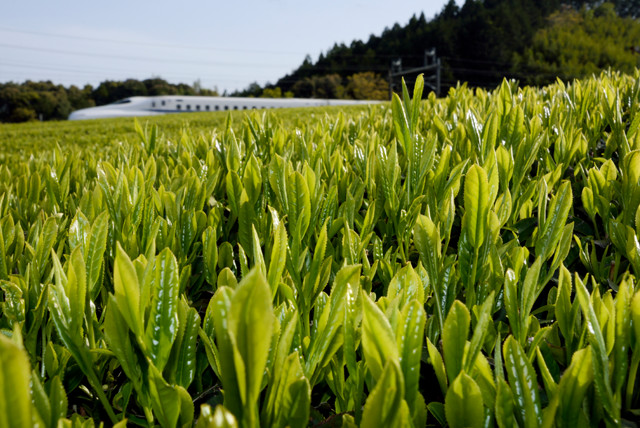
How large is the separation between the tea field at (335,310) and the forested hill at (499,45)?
2537 inches

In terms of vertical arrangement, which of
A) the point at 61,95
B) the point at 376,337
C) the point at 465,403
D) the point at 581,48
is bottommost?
the point at 465,403

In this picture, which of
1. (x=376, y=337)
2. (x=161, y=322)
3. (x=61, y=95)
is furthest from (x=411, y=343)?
(x=61, y=95)

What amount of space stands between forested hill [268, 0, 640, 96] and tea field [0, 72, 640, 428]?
6443cm

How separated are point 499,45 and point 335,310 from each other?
282 feet

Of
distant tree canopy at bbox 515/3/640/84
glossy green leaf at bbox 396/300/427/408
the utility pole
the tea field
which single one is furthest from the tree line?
glossy green leaf at bbox 396/300/427/408

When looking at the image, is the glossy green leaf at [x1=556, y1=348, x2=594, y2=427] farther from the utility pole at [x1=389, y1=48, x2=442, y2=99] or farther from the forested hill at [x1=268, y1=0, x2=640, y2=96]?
the forested hill at [x1=268, y1=0, x2=640, y2=96]

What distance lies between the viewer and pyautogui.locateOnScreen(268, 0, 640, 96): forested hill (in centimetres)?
6619

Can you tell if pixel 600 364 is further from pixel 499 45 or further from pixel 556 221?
pixel 499 45

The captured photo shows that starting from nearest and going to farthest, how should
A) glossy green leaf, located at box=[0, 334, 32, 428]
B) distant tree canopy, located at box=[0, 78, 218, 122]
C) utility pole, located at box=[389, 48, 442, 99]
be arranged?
glossy green leaf, located at box=[0, 334, 32, 428], utility pole, located at box=[389, 48, 442, 99], distant tree canopy, located at box=[0, 78, 218, 122]

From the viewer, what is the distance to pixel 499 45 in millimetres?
77250

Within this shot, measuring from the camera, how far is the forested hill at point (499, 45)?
66.2 meters

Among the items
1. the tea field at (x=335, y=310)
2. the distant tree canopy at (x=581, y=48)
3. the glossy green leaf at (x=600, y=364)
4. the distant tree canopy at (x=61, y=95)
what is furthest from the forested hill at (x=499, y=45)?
the glossy green leaf at (x=600, y=364)

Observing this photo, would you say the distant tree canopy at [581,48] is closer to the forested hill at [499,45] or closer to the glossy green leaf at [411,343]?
the forested hill at [499,45]

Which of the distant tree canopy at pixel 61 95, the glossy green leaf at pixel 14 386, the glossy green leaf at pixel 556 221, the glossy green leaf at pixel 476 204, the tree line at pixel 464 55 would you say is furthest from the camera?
the distant tree canopy at pixel 61 95
